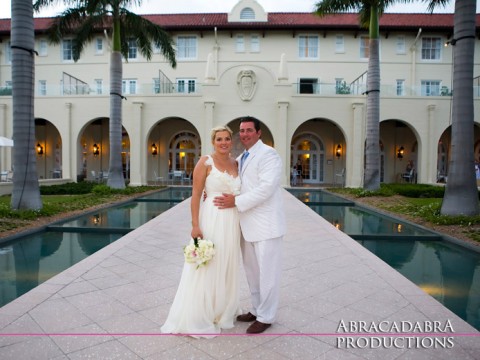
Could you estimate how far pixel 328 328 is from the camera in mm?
3264

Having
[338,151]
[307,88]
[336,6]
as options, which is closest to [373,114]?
[336,6]

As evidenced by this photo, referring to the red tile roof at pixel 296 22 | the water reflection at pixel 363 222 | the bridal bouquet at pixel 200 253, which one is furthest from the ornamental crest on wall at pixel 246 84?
the bridal bouquet at pixel 200 253

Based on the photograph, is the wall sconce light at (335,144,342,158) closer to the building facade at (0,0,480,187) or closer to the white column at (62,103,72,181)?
the building facade at (0,0,480,187)

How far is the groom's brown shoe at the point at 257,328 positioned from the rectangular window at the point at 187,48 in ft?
86.1

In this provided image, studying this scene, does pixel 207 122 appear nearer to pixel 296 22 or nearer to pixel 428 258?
pixel 296 22

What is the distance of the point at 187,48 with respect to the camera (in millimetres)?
26922

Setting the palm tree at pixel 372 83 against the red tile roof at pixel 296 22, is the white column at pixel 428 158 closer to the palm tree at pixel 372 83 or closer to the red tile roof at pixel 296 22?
the palm tree at pixel 372 83

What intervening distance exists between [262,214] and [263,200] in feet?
0.55

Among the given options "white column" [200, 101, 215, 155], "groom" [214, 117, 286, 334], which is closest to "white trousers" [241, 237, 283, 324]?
"groom" [214, 117, 286, 334]

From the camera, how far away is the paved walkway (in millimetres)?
2861

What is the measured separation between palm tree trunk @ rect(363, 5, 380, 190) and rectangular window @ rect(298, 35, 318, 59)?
11.0 metres

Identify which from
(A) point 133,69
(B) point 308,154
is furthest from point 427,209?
(A) point 133,69

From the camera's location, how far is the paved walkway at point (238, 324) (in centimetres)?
286

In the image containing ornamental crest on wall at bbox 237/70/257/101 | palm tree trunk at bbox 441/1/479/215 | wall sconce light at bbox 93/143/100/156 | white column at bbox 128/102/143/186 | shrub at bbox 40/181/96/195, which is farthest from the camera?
wall sconce light at bbox 93/143/100/156
